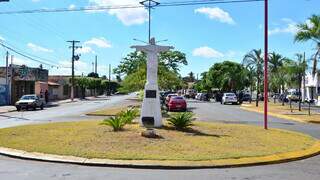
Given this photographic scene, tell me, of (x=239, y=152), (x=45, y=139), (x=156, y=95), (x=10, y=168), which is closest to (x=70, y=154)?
(x=10, y=168)

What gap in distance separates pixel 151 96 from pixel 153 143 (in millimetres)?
5289

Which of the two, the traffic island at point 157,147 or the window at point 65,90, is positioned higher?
the window at point 65,90

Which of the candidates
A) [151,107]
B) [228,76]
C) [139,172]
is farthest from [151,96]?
[228,76]

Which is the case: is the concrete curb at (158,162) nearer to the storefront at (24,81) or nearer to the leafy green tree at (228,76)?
the storefront at (24,81)

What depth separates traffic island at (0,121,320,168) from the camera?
44.0 feet

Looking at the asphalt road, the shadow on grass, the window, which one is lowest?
the asphalt road

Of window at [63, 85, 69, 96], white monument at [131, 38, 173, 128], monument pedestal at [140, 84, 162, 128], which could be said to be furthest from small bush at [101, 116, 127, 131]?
window at [63, 85, 69, 96]

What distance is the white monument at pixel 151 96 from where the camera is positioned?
2086 centimetres

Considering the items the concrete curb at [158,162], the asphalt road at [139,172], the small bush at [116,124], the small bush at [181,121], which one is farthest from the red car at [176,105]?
the asphalt road at [139,172]

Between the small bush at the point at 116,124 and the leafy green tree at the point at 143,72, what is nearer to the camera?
the small bush at the point at 116,124

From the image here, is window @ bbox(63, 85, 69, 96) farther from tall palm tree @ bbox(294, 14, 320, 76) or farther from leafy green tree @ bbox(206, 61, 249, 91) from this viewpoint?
tall palm tree @ bbox(294, 14, 320, 76)

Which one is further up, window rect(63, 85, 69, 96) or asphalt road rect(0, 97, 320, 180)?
window rect(63, 85, 69, 96)

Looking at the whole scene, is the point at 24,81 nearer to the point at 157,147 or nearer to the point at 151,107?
the point at 151,107

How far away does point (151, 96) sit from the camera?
839 inches
